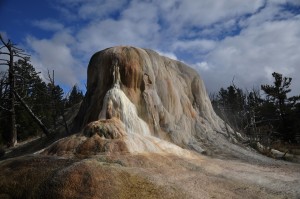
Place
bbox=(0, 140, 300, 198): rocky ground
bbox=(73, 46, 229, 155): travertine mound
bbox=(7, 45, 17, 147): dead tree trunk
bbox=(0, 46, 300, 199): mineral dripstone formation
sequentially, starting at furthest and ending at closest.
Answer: bbox=(7, 45, 17, 147): dead tree trunk < bbox=(73, 46, 229, 155): travertine mound < bbox=(0, 46, 300, 199): mineral dripstone formation < bbox=(0, 140, 300, 198): rocky ground

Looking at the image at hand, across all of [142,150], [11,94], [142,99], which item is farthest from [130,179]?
[11,94]

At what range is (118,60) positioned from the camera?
52.9 ft

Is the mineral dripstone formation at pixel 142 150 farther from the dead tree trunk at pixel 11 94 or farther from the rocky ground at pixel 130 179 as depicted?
the dead tree trunk at pixel 11 94

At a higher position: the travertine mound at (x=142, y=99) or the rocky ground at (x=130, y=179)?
the travertine mound at (x=142, y=99)

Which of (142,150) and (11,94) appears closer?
(142,150)

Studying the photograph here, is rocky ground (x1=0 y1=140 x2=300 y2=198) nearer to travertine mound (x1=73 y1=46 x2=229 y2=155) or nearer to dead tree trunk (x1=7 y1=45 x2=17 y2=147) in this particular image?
travertine mound (x1=73 y1=46 x2=229 y2=155)

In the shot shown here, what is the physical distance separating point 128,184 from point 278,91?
33.1m

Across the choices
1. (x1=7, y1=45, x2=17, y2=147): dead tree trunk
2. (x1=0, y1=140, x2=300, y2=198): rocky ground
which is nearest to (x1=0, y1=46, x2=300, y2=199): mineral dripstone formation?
(x1=0, y1=140, x2=300, y2=198): rocky ground

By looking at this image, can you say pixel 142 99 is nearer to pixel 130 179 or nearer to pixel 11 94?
pixel 130 179

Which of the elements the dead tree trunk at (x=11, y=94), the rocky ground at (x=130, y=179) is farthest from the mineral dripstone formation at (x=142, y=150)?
the dead tree trunk at (x=11, y=94)

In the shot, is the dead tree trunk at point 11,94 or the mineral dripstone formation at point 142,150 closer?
the mineral dripstone formation at point 142,150

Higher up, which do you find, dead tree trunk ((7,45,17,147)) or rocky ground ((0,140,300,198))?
dead tree trunk ((7,45,17,147))

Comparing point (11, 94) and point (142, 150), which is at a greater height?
point (11, 94)

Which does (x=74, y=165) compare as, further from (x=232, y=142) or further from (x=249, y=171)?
(x=232, y=142)
